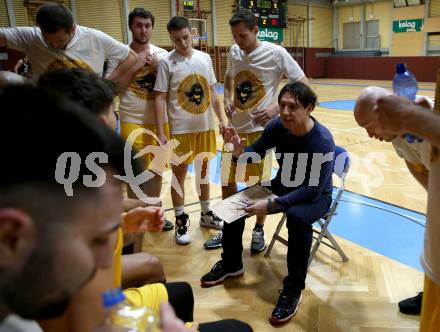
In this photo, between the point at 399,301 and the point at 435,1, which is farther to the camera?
the point at 435,1

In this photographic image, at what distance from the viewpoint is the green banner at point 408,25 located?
18578 mm

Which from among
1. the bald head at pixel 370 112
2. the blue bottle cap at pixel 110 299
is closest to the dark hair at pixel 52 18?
the bald head at pixel 370 112

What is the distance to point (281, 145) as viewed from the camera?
3053mm

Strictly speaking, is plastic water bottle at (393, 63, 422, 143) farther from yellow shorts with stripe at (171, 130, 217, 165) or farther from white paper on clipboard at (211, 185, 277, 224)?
yellow shorts with stripe at (171, 130, 217, 165)

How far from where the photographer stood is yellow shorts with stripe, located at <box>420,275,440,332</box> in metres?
1.52

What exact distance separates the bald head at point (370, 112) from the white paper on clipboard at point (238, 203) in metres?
1.42

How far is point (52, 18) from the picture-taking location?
2797mm

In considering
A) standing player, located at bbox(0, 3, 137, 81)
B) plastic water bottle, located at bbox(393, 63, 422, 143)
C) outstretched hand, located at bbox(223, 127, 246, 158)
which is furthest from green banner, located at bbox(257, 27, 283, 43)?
plastic water bottle, located at bbox(393, 63, 422, 143)

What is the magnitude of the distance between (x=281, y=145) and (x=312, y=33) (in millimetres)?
21282

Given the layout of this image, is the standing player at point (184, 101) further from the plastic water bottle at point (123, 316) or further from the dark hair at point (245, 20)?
the plastic water bottle at point (123, 316)

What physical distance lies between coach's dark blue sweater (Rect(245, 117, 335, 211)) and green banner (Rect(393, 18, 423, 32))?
61.5ft

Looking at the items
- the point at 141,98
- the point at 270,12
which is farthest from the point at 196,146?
the point at 270,12

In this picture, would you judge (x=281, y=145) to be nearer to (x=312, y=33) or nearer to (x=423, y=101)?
(x=423, y=101)

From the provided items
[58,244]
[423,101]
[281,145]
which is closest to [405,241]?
[281,145]
